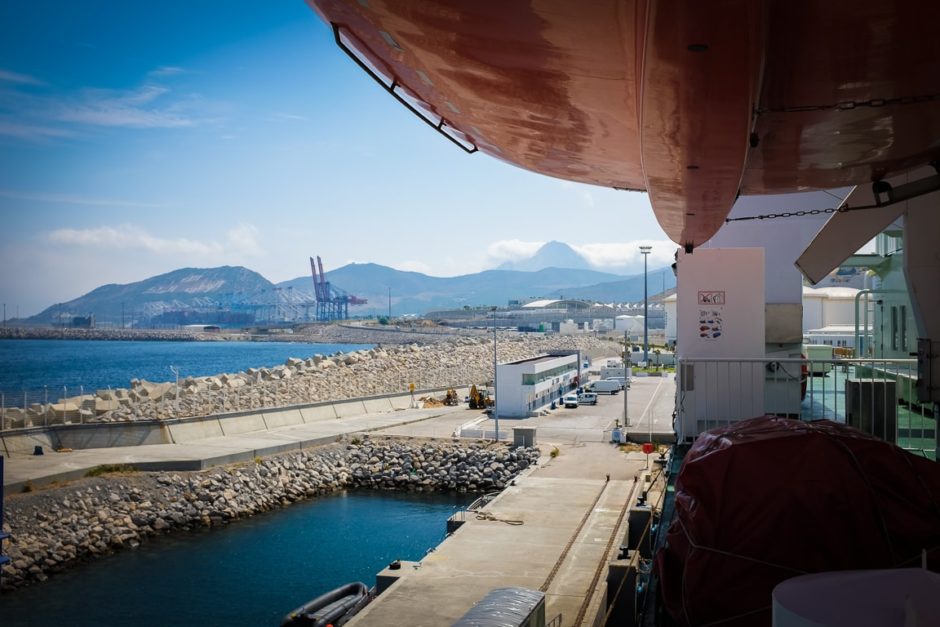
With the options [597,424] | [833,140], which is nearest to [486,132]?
[833,140]

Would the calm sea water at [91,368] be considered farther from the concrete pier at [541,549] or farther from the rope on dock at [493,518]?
the rope on dock at [493,518]

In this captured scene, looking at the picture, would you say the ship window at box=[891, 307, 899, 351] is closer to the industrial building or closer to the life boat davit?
the life boat davit

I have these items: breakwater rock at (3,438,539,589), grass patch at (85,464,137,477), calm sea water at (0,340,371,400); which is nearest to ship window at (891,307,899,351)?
breakwater rock at (3,438,539,589)

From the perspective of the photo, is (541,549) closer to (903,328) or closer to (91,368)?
(903,328)

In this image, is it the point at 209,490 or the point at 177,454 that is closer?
the point at 209,490

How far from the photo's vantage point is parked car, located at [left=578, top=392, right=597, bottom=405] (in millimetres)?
37500

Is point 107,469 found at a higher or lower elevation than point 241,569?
higher

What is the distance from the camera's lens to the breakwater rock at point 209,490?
741 inches

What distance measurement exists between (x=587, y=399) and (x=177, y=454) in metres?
20.4

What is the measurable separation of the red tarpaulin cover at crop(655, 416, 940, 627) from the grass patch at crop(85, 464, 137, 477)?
20583 millimetres

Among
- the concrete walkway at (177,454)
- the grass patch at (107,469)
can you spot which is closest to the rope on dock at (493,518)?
the concrete walkway at (177,454)

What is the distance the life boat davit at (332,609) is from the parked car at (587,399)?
23.2 metres

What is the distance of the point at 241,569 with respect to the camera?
19.5m

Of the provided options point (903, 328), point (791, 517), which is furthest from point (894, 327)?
point (791, 517)
